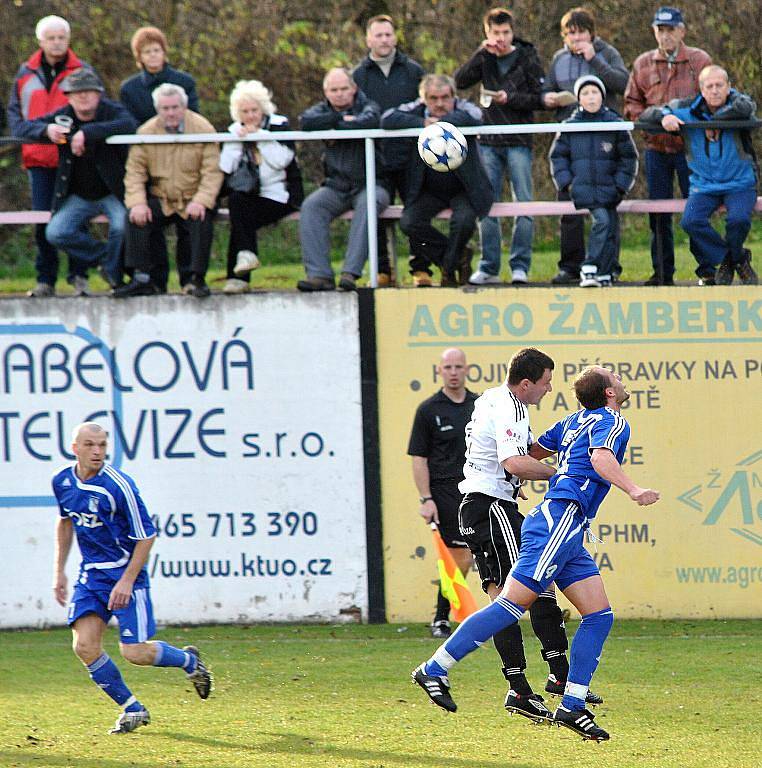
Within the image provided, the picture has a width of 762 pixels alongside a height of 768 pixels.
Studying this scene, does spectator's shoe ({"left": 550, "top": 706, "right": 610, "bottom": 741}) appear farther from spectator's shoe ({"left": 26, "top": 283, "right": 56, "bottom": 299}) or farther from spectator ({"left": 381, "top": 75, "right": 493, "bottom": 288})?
spectator's shoe ({"left": 26, "top": 283, "right": 56, "bottom": 299})

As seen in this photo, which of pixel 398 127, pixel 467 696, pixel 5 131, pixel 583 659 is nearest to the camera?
pixel 583 659

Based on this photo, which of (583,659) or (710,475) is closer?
(583,659)

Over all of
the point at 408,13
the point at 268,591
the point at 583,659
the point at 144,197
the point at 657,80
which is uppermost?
the point at 408,13

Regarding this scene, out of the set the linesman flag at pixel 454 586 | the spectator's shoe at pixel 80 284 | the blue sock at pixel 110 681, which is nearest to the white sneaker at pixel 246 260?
the spectator's shoe at pixel 80 284

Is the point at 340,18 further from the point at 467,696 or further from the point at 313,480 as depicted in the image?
the point at 467,696

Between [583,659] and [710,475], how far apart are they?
461cm

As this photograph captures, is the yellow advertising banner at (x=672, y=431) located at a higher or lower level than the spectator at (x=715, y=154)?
lower

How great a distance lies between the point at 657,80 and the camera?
1183 cm

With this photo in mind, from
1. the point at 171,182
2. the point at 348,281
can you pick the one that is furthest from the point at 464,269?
the point at 171,182

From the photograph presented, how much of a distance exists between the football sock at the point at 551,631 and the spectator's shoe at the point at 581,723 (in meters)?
0.60

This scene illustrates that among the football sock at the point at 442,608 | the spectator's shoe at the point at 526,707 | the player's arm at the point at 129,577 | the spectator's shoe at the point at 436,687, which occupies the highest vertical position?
the player's arm at the point at 129,577

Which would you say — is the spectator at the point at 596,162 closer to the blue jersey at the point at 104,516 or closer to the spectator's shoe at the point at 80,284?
the spectator's shoe at the point at 80,284

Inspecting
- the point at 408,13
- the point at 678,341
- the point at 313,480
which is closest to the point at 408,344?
the point at 313,480

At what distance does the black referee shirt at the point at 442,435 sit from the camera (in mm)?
11023
